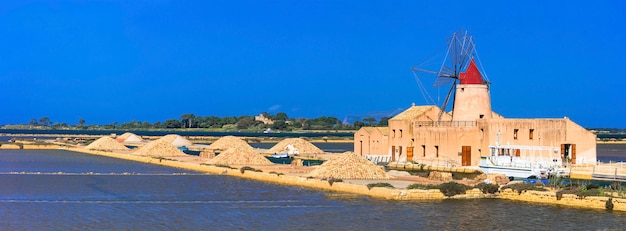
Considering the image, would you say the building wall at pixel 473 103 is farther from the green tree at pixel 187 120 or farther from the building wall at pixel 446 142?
the green tree at pixel 187 120

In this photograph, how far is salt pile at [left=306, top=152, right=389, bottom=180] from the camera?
2419 cm

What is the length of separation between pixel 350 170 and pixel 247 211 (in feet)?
24.4

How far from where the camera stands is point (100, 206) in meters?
18.2

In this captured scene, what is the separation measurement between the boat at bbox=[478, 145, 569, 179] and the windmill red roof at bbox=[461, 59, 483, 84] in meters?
5.59

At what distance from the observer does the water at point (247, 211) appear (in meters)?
15.3

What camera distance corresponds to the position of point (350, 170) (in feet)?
79.8

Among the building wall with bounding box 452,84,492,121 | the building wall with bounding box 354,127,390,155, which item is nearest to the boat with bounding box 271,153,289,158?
the building wall with bounding box 354,127,390,155

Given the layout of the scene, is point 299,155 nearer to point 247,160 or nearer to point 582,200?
point 247,160

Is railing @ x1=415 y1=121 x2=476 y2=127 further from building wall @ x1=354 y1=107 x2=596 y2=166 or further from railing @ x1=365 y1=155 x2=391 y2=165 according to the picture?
railing @ x1=365 y1=155 x2=391 y2=165

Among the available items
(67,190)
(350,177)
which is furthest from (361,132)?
(67,190)

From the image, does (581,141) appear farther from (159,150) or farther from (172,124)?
(172,124)

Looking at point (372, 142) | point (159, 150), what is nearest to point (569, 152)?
point (372, 142)

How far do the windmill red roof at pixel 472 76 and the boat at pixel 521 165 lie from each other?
18.3ft

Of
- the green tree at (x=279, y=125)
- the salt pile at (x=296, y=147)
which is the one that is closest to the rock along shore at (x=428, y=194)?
the salt pile at (x=296, y=147)
